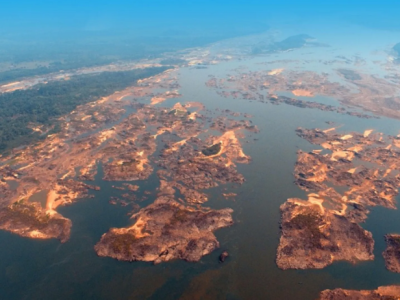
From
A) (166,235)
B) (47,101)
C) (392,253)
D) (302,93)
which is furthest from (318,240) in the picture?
(47,101)

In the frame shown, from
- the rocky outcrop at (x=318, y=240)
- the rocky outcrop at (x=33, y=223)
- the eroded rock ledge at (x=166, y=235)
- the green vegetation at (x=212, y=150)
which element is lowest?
the rocky outcrop at (x=318, y=240)

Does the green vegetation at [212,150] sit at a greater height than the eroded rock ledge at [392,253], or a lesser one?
greater

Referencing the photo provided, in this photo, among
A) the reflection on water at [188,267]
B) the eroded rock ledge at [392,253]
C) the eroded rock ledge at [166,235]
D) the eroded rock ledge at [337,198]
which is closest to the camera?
the reflection on water at [188,267]

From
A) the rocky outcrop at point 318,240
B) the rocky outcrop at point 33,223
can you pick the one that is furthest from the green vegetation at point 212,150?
the rocky outcrop at point 33,223

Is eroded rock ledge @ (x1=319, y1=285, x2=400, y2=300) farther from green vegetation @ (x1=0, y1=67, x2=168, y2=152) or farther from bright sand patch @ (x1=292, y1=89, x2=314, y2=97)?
bright sand patch @ (x1=292, y1=89, x2=314, y2=97)

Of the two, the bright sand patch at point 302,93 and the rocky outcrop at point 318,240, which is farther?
the bright sand patch at point 302,93

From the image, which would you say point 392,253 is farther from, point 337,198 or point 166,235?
point 166,235

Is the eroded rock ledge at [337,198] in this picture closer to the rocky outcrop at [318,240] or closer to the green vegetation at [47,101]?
the rocky outcrop at [318,240]
